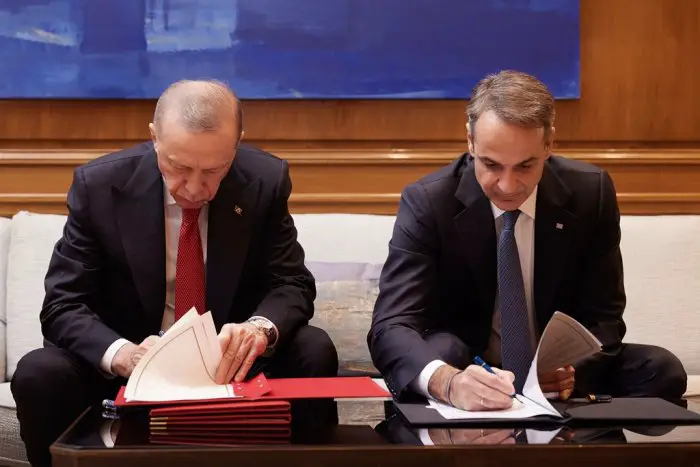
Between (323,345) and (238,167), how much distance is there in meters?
0.53

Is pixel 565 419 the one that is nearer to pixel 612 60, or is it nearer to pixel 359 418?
pixel 359 418

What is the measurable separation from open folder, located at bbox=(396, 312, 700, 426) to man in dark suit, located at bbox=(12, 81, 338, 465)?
0.53 meters

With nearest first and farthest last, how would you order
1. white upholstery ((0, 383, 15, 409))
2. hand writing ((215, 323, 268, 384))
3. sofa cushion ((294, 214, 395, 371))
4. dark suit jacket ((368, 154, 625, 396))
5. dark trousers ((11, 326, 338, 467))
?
hand writing ((215, 323, 268, 384)) → dark trousers ((11, 326, 338, 467)) → dark suit jacket ((368, 154, 625, 396)) → white upholstery ((0, 383, 15, 409)) → sofa cushion ((294, 214, 395, 371))

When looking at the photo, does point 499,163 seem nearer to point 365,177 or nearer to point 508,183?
point 508,183

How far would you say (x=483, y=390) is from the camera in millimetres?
1891

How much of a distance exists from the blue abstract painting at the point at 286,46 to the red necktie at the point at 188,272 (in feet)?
3.77

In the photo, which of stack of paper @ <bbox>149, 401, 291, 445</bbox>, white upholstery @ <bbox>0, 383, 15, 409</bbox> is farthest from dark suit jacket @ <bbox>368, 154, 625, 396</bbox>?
white upholstery @ <bbox>0, 383, 15, 409</bbox>

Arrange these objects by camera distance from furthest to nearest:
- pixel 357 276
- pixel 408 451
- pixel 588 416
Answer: pixel 357 276
pixel 588 416
pixel 408 451

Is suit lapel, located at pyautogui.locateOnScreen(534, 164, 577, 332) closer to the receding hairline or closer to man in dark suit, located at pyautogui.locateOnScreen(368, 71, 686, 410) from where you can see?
man in dark suit, located at pyautogui.locateOnScreen(368, 71, 686, 410)

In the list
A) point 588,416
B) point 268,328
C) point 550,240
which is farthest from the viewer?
point 550,240

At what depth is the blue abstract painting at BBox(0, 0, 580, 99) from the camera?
3.50 meters

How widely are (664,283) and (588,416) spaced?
60.7 inches

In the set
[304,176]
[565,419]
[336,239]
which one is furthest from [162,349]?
[304,176]

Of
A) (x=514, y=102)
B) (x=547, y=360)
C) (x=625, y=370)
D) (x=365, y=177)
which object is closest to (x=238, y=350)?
(x=547, y=360)
